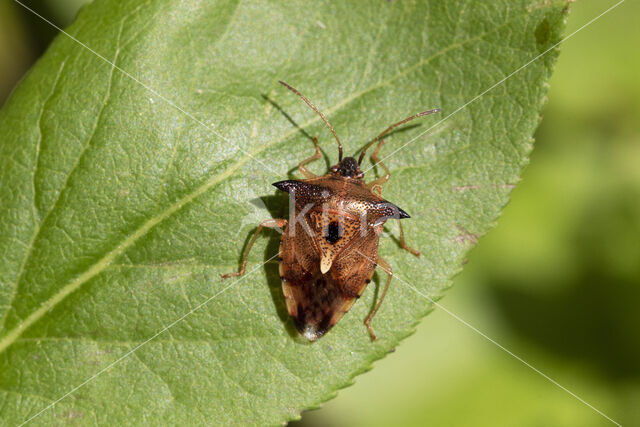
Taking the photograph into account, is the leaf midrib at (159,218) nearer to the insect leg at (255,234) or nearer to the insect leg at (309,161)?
the insect leg at (309,161)

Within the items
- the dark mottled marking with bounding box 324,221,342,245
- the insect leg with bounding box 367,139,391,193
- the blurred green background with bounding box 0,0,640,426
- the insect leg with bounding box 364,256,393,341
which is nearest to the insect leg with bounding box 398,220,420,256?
the insect leg with bounding box 364,256,393,341

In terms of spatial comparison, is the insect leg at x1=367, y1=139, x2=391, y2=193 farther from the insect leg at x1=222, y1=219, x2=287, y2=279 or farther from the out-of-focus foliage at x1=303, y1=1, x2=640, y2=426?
the out-of-focus foliage at x1=303, y1=1, x2=640, y2=426

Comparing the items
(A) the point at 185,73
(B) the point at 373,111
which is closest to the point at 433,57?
(B) the point at 373,111

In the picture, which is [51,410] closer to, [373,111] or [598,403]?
[373,111]

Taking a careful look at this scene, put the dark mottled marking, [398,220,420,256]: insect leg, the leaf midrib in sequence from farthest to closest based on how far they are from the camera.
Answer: the dark mottled marking
[398,220,420,256]: insect leg
the leaf midrib

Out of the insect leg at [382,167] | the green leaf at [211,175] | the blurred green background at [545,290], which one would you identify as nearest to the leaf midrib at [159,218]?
the green leaf at [211,175]

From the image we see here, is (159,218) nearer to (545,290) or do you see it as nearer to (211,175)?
(211,175)
